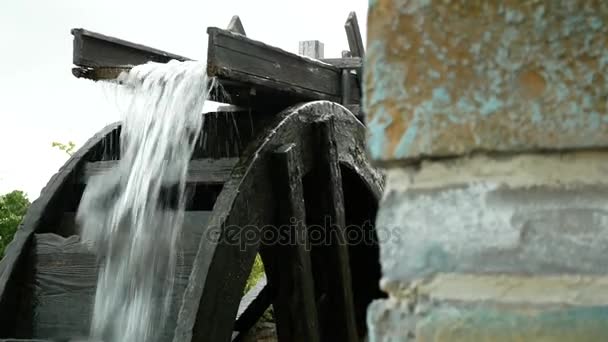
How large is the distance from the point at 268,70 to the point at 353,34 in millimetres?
1880

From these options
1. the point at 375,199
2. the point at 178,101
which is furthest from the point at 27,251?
the point at 375,199

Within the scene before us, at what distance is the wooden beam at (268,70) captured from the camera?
3215mm

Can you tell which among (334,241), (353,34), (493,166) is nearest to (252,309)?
(334,241)

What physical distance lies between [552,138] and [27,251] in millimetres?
3573

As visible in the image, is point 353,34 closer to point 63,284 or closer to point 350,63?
point 350,63

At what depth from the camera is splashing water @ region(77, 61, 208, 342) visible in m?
3.43

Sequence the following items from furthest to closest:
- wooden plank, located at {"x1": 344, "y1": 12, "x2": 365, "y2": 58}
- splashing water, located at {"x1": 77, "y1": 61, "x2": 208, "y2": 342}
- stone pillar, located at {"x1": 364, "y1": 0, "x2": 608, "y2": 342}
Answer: wooden plank, located at {"x1": 344, "y1": 12, "x2": 365, "y2": 58} → splashing water, located at {"x1": 77, "y1": 61, "x2": 208, "y2": 342} → stone pillar, located at {"x1": 364, "y1": 0, "x2": 608, "y2": 342}

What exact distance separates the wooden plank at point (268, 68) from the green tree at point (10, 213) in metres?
5.22

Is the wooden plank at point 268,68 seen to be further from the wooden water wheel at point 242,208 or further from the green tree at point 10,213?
the green tree at point 10,213

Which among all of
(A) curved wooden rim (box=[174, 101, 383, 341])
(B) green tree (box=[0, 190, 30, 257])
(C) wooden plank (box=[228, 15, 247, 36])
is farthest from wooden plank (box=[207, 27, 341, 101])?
(B) green tree (box=[0, 190, 30, 257])

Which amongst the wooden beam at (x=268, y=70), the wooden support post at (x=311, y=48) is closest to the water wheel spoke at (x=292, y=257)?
the wooden beam at (x=268, y=70)

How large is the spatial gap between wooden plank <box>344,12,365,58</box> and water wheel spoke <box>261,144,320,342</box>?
1842 mm

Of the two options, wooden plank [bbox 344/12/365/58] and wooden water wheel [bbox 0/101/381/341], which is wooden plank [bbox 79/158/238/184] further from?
wooden plank [bbox 344/12/365/58]

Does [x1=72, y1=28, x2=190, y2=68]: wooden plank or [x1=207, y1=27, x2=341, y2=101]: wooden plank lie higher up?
[x1=72, y1=28, x2=190, y2=68]: wooden plank
